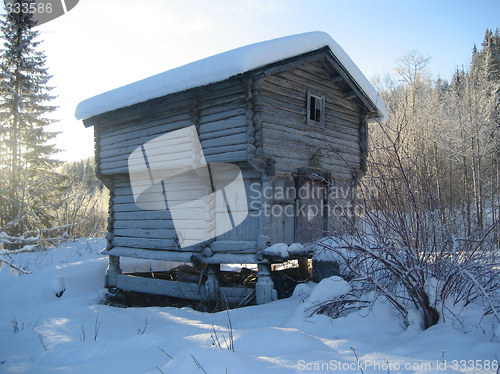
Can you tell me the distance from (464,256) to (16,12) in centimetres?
2183

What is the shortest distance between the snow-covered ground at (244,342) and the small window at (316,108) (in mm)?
4533

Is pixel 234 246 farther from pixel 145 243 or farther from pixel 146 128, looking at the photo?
pixel 146 128

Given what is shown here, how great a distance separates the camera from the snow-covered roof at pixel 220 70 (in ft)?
24.2

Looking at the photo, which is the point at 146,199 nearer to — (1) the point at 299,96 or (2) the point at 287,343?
(1) the point at 299,96

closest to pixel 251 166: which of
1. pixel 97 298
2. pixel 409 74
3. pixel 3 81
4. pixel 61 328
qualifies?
pixel 61 328

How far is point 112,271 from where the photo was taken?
36.1 feet

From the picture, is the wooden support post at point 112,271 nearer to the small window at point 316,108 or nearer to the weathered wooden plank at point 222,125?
the weathered wooden plank at point 222,125

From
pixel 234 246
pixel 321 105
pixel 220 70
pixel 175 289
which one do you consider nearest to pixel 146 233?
pixel 175 289

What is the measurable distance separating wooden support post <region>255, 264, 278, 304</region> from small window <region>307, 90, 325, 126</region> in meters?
4.15

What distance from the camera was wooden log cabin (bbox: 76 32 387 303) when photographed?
313 inches

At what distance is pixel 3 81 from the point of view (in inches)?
718

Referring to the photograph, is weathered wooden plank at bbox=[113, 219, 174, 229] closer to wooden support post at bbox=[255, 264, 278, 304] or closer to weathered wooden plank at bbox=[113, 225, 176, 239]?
weathered wooden plank at bbox=[113, 225, 176, 239]

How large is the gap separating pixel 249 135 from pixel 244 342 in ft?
16.2

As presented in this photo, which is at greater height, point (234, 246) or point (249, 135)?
point (249, 135)
